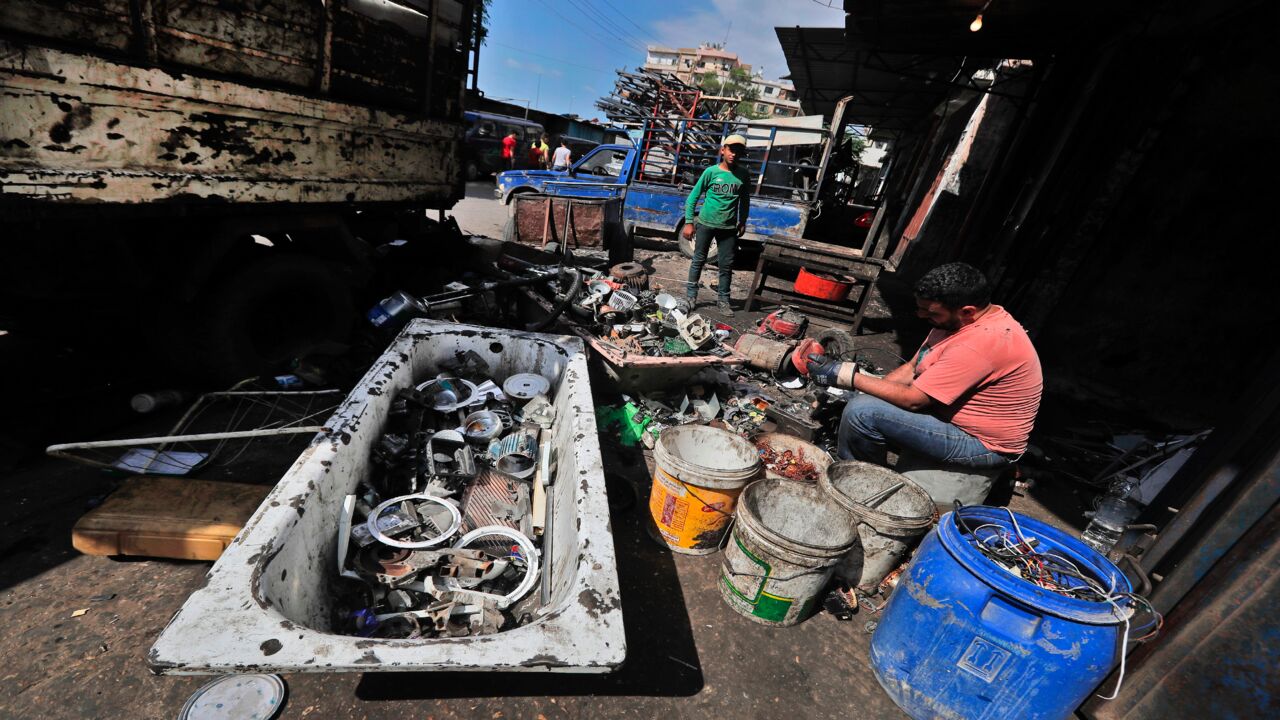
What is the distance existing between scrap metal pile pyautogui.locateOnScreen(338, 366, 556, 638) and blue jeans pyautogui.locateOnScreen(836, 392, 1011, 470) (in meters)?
1.77

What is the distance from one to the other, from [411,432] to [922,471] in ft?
9.17

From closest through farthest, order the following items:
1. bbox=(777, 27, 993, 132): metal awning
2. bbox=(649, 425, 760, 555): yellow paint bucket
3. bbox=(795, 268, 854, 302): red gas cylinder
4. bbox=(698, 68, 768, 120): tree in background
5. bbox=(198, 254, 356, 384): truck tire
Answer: bbox=(649, 425, 760, 555): yellow paint bucket, bbox=(198, 254, 356, 384): truck tire, bbox=(795, 268, 854, 302): red gas cylinder, bbox=(777, 27, 993, 132): metal awning, bbox=(698, 68, 768, 120): tree in background

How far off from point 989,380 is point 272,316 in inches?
186

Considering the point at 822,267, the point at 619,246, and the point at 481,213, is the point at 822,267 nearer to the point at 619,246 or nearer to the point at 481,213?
the point at 619,246

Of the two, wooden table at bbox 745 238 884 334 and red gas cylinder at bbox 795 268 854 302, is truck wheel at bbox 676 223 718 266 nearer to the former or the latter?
wooden table at bbox 745 238 884 334

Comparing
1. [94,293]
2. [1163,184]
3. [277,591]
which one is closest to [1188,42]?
[1163,184]

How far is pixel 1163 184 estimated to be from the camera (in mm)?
4121

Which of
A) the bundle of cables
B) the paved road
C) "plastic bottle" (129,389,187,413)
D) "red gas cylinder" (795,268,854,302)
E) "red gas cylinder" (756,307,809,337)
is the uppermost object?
"red gas cylinder" (795,268,854,302)

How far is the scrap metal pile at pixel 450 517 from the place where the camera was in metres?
1.74

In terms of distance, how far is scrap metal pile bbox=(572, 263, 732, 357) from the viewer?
12.5 ft

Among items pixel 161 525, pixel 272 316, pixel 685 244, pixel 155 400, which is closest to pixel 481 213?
pixel 685 244

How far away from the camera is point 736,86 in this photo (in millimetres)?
50000

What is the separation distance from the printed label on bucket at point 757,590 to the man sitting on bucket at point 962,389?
1.10 metres

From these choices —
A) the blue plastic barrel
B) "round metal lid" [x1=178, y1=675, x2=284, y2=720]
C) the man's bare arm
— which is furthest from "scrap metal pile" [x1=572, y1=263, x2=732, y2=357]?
"round metal lid" [x1=178, y1=675, x2=284, y2=720]
